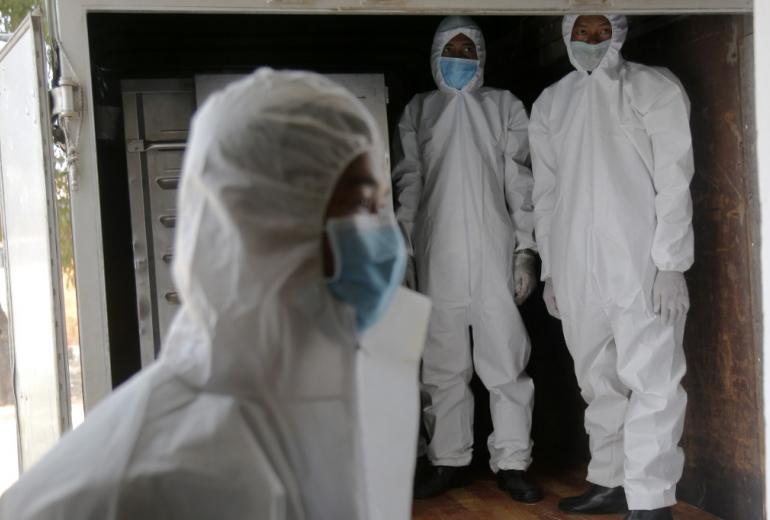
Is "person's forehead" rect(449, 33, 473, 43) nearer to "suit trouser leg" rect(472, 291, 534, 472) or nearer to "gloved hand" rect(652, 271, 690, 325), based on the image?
"suit trouser leg" rect(472, 291, 534, 472)

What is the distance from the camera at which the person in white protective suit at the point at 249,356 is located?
33.5 inches

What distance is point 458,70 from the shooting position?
3328 mm

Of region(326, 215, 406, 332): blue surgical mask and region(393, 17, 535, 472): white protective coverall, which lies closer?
region(326, 215, 406, 332): blue surgical mask

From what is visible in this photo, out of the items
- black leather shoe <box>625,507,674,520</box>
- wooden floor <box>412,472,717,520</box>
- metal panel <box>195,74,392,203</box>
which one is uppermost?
metal panel <box>195,74,392,203</box>

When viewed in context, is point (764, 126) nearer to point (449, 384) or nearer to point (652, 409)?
point (652, 409)

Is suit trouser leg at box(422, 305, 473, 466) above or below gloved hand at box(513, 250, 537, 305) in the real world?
below

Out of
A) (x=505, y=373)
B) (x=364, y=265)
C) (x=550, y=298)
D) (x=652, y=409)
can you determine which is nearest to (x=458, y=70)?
(x=550, y=298)

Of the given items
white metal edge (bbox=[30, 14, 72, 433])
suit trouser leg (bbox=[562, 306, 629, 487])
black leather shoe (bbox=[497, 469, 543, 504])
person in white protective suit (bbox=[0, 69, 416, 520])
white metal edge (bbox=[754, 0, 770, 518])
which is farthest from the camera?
black leather shoe (bbox=[497, 469, 543, 504])

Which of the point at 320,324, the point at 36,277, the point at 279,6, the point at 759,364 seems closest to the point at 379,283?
the point at 320,324

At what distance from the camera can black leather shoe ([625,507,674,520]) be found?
108 inches

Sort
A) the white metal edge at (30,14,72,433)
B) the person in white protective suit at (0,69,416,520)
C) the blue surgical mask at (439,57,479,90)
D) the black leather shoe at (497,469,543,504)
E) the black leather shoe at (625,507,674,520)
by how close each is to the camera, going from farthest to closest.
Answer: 1. the blue surgical mask at (439,57,479,90)
2. the black leather shoe at (497,469,543,504)
3. the black leather shoe at (625,507,674,520)
4. the white metal edge at (30,14,72,433)
5. the person in white protective suit at (0,69,416,520)

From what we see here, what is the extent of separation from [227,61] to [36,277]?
1400 mm

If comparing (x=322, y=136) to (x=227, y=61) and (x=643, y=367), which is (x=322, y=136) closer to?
(x=643, y=367)

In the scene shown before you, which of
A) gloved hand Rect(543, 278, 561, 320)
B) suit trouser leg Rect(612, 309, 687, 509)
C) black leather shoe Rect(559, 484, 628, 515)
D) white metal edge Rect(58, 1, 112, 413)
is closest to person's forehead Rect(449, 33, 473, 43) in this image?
gloved hand Rect(543, 278, 561, 320)
